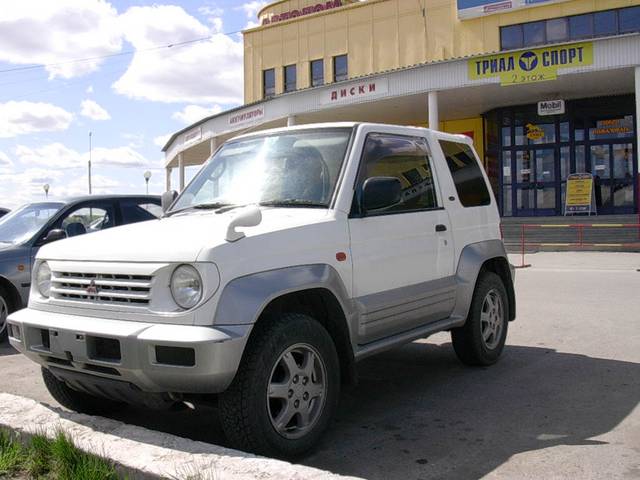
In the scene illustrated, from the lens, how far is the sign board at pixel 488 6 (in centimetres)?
2638

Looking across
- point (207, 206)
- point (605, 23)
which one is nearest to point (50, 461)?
point (207, 206)

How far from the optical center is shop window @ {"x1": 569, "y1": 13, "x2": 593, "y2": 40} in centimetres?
2578

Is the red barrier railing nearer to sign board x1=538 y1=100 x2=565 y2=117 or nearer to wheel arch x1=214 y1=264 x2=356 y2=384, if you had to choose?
sign board x1=538 y1=100 x2=565 y2=117

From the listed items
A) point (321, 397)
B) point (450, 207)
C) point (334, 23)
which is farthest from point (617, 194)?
point (321, 397)

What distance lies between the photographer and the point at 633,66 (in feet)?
64.8

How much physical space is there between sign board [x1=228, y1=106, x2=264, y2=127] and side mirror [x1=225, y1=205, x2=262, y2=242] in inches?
954

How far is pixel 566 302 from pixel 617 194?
53.9 feet

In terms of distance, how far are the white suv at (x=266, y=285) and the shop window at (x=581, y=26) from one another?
23329 mm

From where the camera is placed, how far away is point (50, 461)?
352cm

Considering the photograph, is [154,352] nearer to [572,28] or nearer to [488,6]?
[572,28]

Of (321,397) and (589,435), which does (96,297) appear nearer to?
(321,397)

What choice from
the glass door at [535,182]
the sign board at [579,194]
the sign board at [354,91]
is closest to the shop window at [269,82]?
the sign board at [354,91]

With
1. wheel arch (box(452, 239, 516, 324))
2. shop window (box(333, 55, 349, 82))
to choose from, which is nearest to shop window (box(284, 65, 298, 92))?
shop window (box(333, 55, 349, 82))

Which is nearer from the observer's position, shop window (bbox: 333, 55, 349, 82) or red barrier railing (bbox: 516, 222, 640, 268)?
red barrier railing (bbox: 516, 222, 640, 268)
